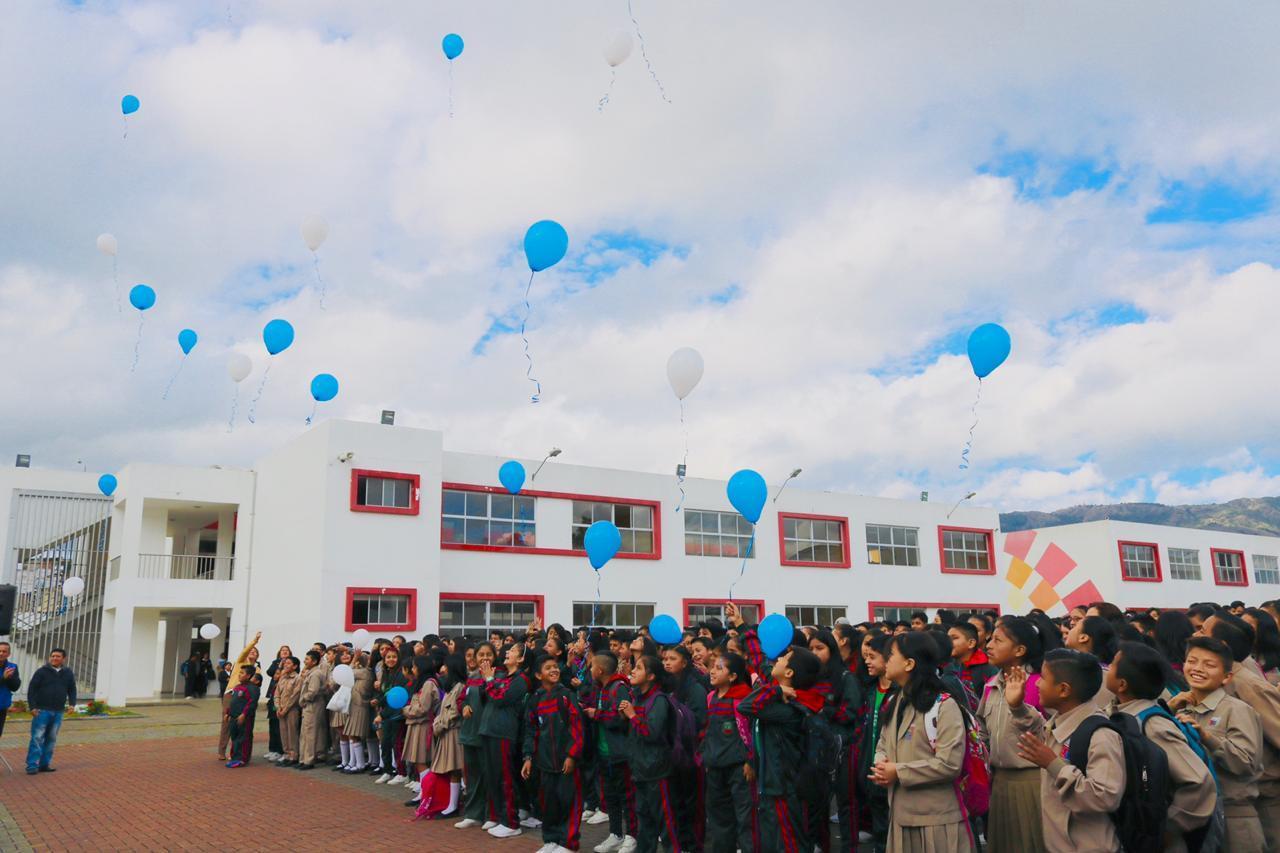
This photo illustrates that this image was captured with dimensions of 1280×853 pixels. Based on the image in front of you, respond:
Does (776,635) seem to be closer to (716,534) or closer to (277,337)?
(277,337)

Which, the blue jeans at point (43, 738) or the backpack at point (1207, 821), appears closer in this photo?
the backpack at point (1207, 821)

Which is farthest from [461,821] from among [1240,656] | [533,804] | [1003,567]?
[1003,567]

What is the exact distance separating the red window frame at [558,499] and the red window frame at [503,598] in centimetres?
75

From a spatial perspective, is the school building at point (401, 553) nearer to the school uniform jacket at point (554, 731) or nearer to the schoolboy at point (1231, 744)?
the school uniform jacket at point (554, 731)

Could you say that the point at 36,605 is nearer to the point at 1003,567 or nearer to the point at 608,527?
the point at 608,527

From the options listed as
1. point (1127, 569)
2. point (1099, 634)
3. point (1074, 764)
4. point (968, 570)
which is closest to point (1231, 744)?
point (1074, 764)

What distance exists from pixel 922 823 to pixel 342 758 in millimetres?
9811

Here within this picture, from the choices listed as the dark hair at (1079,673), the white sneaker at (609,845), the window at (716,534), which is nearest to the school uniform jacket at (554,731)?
the white sneaker at (609,845)

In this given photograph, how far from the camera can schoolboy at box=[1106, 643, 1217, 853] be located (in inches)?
148

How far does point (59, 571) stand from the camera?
2477cm

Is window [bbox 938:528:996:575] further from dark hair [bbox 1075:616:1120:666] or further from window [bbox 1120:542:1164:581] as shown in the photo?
dark hair [bbox 1075:616:1120:666]

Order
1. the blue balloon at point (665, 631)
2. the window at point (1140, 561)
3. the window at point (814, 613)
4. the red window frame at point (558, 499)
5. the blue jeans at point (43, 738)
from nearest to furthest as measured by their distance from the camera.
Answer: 1. the blue balloon at point (665, 631)
2. the blue jeans at point (43, 738)
3. the red window frame at point (558, 499)
4. the window at point (814, 613)
5. the window at point (1140, 561)

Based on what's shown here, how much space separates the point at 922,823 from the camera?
14.6 ft

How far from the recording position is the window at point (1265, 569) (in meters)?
40.6
